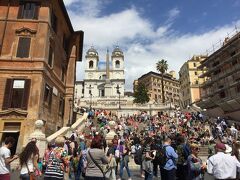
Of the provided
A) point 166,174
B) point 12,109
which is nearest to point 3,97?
point 12,109

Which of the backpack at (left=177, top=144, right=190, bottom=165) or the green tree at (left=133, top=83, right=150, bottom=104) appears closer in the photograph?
the backpack at (left=177, top=144, right=190, bottom=165)

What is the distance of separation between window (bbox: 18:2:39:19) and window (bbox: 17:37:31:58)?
225 centimetres

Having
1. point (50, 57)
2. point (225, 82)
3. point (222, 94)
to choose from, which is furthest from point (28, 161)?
point (222, 94)

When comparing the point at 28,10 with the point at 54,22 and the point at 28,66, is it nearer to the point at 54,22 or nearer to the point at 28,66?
the point at 54,22

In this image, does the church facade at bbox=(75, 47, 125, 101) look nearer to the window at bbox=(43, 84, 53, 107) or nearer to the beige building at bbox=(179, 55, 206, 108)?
the beige building at bbox=(179, 55, 206, 108)

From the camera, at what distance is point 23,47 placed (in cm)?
2009

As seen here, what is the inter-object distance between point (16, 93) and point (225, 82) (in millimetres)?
35914

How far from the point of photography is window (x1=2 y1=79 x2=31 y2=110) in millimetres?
18312

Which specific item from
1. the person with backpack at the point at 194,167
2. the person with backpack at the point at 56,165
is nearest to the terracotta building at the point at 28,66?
the person with backpack at the point at 56,165

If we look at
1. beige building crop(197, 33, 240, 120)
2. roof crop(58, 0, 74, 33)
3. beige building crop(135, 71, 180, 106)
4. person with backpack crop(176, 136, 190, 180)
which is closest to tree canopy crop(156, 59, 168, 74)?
beige building crop(197, 33, 240, 120)

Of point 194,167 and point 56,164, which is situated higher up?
point 56,164

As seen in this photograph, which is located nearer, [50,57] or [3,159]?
[3,159]

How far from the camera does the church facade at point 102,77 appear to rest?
334ft

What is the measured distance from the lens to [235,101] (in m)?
36.1
